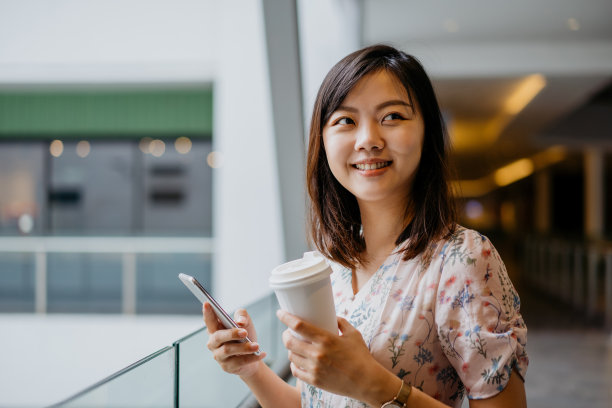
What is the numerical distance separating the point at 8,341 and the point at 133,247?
92.6 inches

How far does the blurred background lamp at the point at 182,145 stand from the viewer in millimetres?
7199

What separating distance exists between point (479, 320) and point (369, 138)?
0.38m

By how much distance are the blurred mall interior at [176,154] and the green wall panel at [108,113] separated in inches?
0.8

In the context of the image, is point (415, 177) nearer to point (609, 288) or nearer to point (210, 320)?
point (210, 320)

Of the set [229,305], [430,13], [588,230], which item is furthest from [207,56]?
[588,230]

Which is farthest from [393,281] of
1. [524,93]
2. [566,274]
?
[566,274]

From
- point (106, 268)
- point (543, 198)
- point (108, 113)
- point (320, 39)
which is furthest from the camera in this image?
point (543, 198)

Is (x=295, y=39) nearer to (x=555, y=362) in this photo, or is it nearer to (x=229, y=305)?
(x=229, y=305)

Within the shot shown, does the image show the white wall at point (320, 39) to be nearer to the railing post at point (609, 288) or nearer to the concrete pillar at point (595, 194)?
the railing post at point (609, 288)

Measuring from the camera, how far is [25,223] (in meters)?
7.36

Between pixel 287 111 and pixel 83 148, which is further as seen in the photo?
pixel 83 148

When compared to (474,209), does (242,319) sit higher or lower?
higher

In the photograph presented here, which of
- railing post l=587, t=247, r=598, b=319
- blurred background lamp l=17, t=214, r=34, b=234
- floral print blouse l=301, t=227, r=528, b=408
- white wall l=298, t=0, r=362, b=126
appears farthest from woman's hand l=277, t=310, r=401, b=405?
blurred background lamp l=17, t=214, r=34, b=234

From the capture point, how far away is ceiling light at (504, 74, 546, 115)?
22.3 ft
